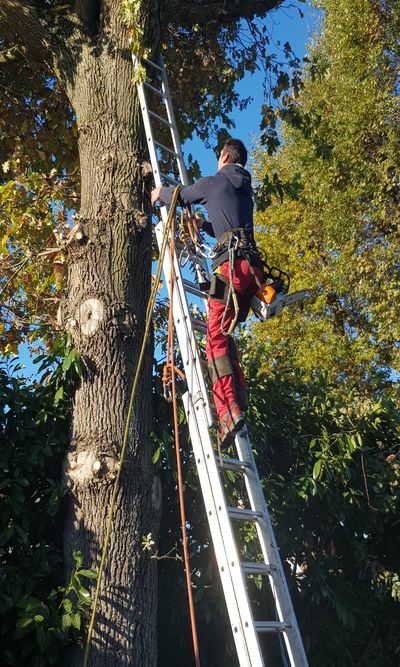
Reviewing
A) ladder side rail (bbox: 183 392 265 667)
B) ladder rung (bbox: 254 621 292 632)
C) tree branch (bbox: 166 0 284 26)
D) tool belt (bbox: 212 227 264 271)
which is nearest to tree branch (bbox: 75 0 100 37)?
tree branch (bbox: 166 0 284 26)

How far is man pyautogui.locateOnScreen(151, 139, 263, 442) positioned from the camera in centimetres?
485

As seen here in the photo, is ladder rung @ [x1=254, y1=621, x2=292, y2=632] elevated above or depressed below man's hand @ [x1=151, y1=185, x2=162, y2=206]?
below

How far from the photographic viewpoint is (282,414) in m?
6.96

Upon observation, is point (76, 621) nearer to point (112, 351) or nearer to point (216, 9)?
point (112, 351)

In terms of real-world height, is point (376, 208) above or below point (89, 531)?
above

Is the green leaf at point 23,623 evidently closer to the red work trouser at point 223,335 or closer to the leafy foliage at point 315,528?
the red work trouser at point 223,335

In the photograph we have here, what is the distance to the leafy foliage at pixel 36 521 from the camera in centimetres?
453

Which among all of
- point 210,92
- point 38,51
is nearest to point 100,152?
point 38,51

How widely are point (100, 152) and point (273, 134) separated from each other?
10.6 ft

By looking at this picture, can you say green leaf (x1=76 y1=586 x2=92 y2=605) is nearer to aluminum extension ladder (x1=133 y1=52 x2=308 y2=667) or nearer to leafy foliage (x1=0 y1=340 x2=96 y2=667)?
leafy foliage (x1=0 y1=340 x2=96 y2=667)

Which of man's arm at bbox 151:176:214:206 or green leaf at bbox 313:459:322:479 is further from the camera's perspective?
green leaf at bbox 313:459:322:479

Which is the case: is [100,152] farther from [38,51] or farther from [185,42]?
[185,42]

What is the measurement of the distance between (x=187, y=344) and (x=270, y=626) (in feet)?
5.81

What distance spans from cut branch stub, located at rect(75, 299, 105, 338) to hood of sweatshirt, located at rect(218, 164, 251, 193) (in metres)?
1.19
